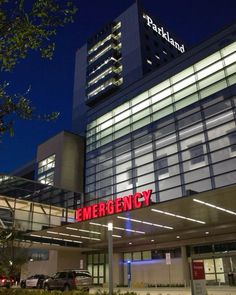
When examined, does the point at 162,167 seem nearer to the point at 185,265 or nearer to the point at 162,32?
the point at 185,265

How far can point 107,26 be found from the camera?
7569cm

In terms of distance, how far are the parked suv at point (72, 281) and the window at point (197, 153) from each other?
15603mm

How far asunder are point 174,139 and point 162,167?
3416mm

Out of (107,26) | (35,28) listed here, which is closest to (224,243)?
(35,28)

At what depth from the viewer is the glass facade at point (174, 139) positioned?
3284 centimetres

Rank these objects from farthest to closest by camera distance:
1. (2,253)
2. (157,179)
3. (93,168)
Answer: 1. (93,168)
2. (157,179)
3. (2,253)

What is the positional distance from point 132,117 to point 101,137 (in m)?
6.46

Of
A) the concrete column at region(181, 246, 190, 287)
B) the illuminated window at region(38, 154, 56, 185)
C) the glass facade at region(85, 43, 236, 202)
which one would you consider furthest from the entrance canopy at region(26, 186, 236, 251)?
the illuminated window at region(38, 154, 56, 185)

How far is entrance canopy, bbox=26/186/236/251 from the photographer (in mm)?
21500

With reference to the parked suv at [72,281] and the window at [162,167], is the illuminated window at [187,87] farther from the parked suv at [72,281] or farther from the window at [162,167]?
the parked suv at [72,281]

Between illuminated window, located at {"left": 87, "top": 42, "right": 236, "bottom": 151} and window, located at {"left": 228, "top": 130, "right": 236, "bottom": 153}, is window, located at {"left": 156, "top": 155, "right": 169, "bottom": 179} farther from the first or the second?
window, located at {"left": 228, "top": 130, "right": 236, "bottom": 153}

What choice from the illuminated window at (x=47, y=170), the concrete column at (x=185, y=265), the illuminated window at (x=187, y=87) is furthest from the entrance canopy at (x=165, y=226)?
the illuminated window at (x=47, y=170)

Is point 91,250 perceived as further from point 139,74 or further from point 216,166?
point 139,74

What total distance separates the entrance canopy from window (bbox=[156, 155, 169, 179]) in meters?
6.81
